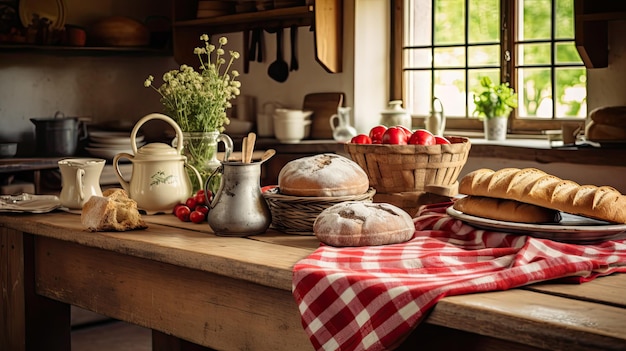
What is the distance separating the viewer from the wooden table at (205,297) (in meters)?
1.13

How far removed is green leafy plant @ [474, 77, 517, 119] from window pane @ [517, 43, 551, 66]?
0.70 ft

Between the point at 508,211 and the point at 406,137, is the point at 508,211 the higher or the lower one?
the lower one

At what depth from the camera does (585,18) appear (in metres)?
3.38

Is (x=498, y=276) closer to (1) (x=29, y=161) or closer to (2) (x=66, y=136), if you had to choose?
(1) (x=29, y=161)

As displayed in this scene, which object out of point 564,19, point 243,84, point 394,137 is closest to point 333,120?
point 243,84

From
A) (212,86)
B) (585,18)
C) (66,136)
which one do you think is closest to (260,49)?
(66,136)

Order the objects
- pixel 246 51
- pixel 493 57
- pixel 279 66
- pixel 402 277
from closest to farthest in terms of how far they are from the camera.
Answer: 1. pixel 402 277
2. pixel 493 57
3. pixel 279 66
4. pixel 246 51

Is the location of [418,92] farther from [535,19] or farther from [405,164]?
[405,164]

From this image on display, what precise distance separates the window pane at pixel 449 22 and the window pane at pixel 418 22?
2.3 inches

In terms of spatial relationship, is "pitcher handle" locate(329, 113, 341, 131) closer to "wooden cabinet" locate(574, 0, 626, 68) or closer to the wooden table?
"wooden cabinet" locate(574, 0, 626, 68)

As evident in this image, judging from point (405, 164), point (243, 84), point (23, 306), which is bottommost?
point (23, 306)

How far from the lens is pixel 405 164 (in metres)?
2.03

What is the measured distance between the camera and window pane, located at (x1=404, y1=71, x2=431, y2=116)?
449 cm

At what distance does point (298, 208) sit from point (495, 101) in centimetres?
235
